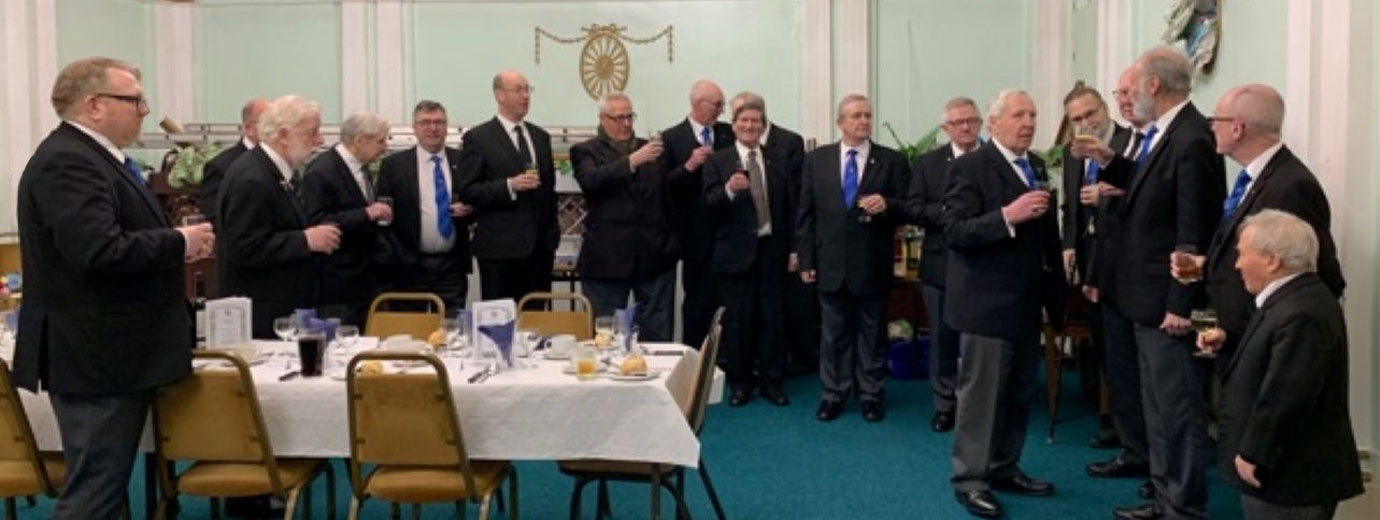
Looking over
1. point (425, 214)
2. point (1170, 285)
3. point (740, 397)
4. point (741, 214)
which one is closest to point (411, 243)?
point (425, 214)

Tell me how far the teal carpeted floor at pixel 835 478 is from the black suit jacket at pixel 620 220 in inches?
35.3

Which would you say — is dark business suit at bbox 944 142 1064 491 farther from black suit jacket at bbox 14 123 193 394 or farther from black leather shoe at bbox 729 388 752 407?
black suit jacket at bbox 14 123 193 394

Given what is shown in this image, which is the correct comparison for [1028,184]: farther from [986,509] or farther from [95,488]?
[95,488]

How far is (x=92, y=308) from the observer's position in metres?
3.50

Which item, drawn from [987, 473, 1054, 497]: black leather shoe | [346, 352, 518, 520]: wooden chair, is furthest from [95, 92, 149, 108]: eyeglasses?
[987, 473, 1054, 497]: black leather shoe

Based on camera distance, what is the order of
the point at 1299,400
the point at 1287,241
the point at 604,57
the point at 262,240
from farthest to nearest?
1. the point at 604,57
2. the point at 262,240
3. the point at 1287,241
4. the point at 1299,400

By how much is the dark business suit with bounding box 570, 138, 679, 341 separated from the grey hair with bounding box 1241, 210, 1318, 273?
350 centimetres

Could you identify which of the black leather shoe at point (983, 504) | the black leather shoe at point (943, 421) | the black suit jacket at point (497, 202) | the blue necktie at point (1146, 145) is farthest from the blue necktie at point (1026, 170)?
the black suit jacket at point (497, 202)

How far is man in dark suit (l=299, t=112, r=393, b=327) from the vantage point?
218 inches

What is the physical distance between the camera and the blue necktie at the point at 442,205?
20.0ft

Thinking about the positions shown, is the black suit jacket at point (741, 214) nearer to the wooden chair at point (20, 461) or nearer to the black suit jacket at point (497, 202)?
the black suit jacket at point (497, 202)

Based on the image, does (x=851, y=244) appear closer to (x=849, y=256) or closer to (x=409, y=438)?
(x=849, y=256)

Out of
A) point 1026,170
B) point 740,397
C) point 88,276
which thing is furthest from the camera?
point 740,397

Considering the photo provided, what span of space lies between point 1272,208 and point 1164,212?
1.82ft
